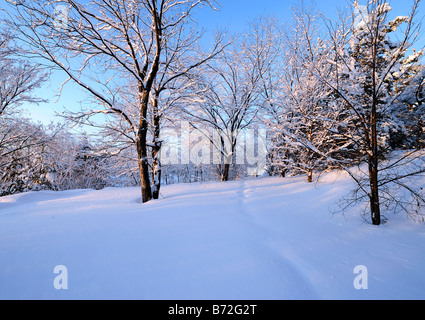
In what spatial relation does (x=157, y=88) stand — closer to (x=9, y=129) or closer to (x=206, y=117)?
(x=206, y=117)

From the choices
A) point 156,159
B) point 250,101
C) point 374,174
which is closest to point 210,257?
point 374,174

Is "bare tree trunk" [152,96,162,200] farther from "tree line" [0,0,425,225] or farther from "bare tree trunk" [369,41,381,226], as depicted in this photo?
"bare tree trunk" [369,41,381,226]

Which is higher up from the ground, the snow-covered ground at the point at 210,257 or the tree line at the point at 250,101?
the tree line at the point at 250,101

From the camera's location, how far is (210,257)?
6.34 feet

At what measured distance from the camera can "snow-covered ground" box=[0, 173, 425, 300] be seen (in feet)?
4.82

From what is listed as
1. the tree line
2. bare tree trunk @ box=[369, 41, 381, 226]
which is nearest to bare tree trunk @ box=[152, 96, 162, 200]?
the tree line

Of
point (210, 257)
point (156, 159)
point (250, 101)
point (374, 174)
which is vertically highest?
point (250, 101)

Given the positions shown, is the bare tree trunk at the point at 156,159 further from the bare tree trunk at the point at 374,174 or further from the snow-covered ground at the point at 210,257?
the bare tree trunk at the point at 374,174

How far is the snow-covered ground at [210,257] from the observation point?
147 cm

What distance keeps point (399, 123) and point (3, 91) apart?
1907cm

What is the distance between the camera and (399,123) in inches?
300

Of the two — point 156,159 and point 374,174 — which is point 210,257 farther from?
point 156,159

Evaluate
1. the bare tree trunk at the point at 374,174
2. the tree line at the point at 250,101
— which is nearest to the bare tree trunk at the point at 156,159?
the tree line at the point at 250,101
